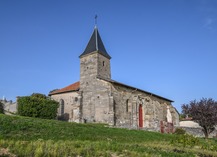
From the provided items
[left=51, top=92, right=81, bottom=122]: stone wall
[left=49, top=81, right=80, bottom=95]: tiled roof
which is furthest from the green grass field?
[left=49, top=81, right=80, bottom=95]: tiled roof

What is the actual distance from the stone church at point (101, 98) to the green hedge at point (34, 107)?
14.4 feet

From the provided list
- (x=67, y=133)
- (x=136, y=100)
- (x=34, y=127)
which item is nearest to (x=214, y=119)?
(x=136, y=100)

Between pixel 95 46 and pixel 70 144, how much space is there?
21890 mm

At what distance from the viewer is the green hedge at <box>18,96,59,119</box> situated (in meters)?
22.2

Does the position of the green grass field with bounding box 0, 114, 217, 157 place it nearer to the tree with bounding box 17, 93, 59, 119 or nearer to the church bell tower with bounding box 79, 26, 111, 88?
the tree with bounding box 17, 93, 59, 119

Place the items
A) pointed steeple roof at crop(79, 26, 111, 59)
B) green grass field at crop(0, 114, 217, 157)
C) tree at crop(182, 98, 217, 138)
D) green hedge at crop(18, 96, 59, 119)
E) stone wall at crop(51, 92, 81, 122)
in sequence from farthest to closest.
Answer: pointed steeple roof at crop(79, 26, 111, 59) → stone wall at crop(51, 92, 81, 122) → tree at crop(182, 98, 217, 138) → green hedge at crop(18, 96, 59, 119) → green grass field at crop(0, 114, 217, 157)

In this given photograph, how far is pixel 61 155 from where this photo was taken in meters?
7.73

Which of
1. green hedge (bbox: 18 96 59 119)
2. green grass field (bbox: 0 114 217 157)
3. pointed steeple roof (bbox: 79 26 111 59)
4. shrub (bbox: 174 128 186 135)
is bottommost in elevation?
shrub (bbox: 174 128 186 135)

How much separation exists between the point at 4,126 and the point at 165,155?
9.12 metres

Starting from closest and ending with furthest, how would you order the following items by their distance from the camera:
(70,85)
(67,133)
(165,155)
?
(165,155) → (67,133) → (70,85)

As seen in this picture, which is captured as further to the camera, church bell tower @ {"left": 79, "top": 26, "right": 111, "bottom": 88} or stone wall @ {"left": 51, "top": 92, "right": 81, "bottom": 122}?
church bell tower @ {"left": 79, "top": 26, "right": 111, "bottom": 88}

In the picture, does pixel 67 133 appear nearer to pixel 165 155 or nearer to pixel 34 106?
pixel 165 155

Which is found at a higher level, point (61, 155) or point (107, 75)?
point (107, 75)

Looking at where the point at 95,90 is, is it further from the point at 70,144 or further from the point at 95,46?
the point at 70,144
